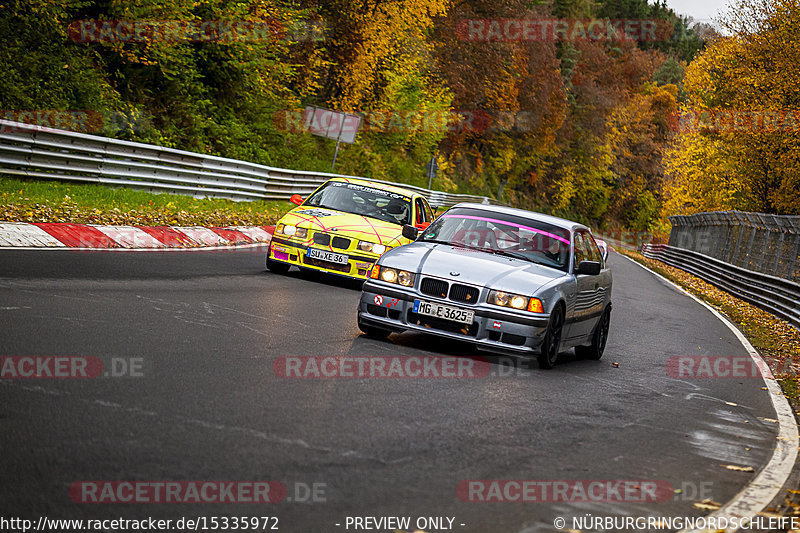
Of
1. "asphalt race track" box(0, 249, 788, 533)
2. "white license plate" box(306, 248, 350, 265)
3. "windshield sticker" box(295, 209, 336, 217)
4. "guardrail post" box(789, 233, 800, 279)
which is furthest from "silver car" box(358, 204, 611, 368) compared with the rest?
"guardrail post" box(789, 233, 800, 279)

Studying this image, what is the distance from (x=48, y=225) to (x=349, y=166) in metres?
28.9

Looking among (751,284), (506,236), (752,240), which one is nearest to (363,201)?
(506,236)

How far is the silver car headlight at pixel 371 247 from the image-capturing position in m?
14.6

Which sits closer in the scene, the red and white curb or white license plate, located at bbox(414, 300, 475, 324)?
white license plate, located at bbox(414, 300, 475, 324)

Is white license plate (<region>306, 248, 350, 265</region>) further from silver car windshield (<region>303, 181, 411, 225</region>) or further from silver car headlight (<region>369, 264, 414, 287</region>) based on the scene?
silver car headlight (<region>369, 264, 414, 287</region>)

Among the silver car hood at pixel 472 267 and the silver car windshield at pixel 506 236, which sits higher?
the silver car windshield at pixel 506 236

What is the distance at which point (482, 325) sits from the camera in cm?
945

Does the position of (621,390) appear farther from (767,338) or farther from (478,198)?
(478,198)

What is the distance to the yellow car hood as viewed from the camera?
1477 cm

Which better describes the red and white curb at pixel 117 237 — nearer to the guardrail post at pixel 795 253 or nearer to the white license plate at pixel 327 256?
the white license plate at pixel 327 256

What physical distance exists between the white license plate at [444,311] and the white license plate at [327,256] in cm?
516

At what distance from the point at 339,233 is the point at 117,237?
3498 mm

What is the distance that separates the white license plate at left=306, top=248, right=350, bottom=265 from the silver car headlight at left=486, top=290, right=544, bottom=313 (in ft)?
17.9

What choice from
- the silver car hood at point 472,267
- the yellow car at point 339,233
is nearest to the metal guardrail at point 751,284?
the yellow car at point 339,233
